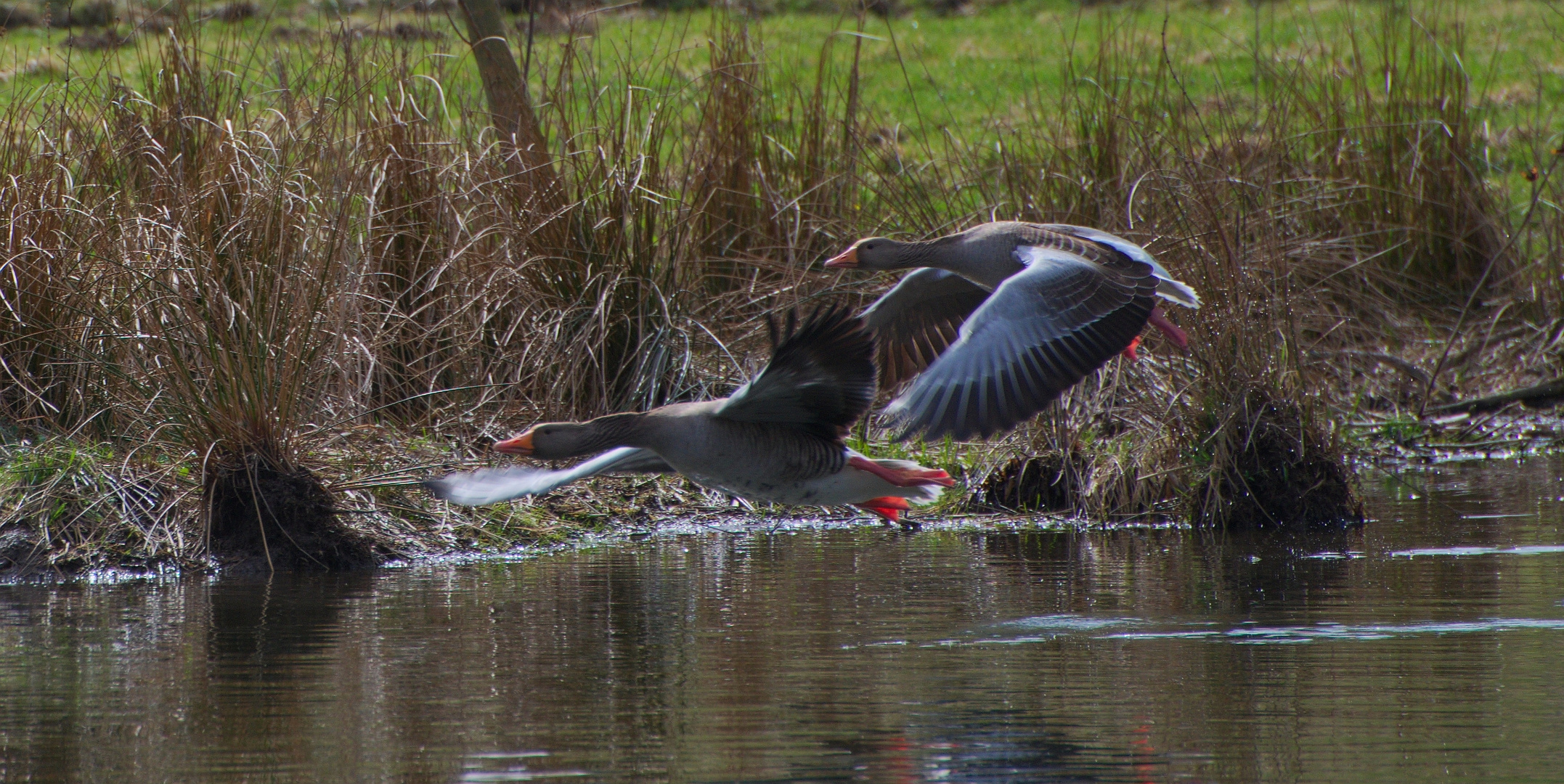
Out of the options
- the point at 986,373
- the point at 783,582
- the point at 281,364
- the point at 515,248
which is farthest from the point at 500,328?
the point at 986,373

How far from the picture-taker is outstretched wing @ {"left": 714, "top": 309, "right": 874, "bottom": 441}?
514 cm

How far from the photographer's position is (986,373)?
18.3ft

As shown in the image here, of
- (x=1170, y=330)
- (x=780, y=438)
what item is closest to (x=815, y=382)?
(x=780, y=438)

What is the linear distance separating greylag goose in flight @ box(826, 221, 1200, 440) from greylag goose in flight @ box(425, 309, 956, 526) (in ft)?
0.77

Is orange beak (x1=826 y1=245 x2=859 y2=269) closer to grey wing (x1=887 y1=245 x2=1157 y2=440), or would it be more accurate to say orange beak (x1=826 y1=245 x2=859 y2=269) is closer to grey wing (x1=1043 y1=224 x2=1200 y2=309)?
grey wing (x1=1043 y1=224 x2=1200 y2=309)

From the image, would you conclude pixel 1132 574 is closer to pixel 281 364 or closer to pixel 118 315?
pixel 281 364

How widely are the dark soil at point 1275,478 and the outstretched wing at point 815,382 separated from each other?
2222 millimetres

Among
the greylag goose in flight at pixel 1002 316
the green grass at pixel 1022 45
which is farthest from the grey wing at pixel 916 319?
the green grass at pixel 1022 45

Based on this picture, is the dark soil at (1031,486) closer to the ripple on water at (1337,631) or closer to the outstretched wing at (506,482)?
the ripple on water at (1337,631)

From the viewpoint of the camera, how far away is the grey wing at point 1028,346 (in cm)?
544

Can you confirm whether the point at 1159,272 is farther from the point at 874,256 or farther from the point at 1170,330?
the point at 874,256

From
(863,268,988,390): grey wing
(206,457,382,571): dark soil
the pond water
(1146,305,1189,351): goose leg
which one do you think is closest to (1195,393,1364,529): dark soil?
the pond water

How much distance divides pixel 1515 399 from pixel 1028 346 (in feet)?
17.6

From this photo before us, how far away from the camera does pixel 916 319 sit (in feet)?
23.7
